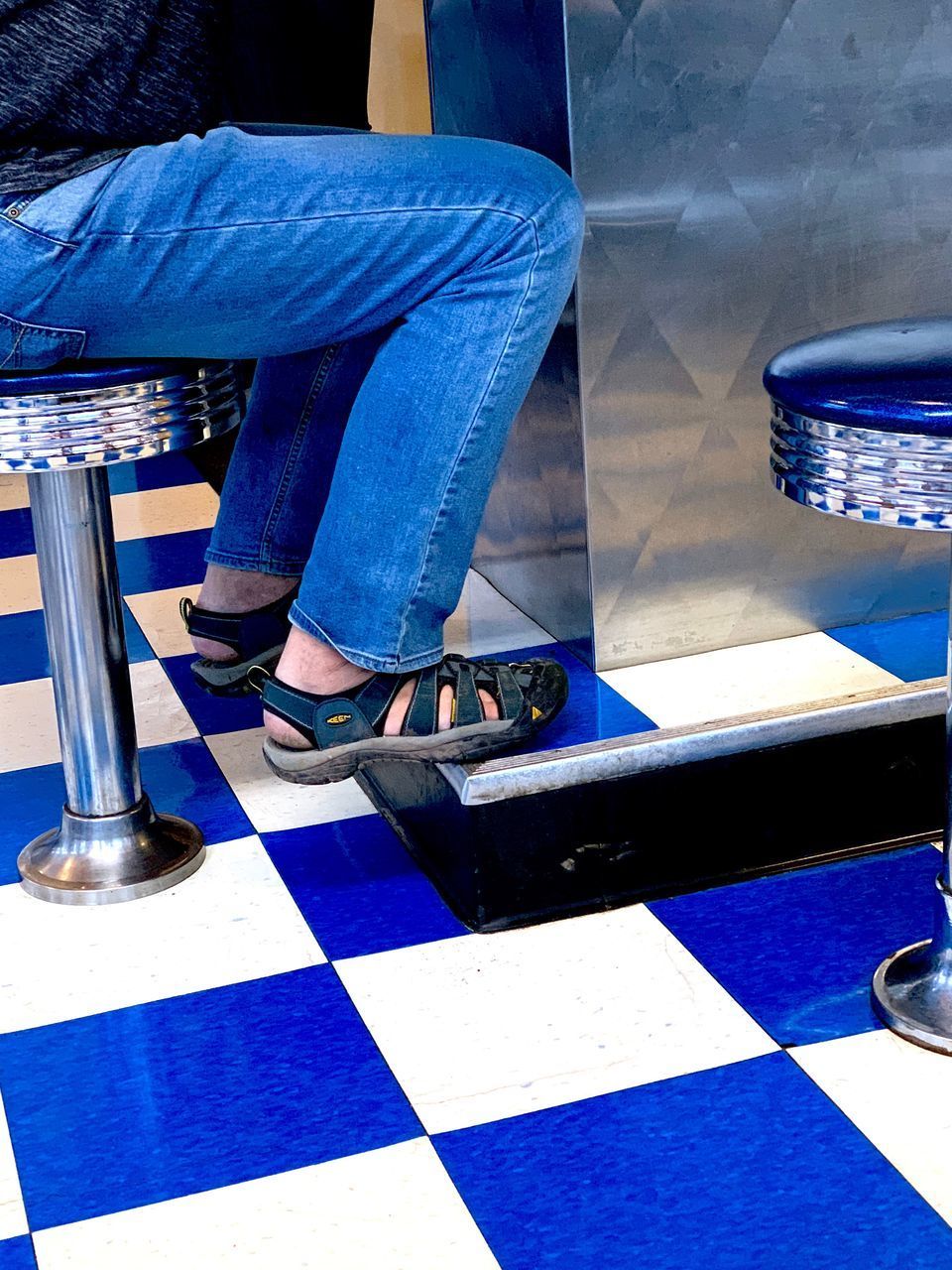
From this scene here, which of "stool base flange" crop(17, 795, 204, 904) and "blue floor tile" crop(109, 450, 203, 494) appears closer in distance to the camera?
"stool base flange" crop(17, 795, 204, 904)

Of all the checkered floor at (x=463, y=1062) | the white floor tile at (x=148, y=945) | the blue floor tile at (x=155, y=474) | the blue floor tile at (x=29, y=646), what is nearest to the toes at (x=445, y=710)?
the checkered floor at (x=463, y=1062)

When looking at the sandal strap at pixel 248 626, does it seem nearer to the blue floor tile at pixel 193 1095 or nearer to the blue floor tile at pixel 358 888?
the blue floor tile at pixel 358 888

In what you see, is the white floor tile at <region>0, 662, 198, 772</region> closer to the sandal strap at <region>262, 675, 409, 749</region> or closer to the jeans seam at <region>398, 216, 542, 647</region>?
the sandal strap at <region>262, 675, 409, 749</region>

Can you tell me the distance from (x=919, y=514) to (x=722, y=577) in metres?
0.70

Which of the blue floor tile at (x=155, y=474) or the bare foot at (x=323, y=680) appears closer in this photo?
the bare foot at (x=323, y=680)

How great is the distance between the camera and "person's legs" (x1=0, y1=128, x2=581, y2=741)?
1362 millimetres

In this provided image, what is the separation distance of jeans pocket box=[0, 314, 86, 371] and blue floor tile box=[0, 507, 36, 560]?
143cm

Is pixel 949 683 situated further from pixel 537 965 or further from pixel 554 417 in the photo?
pixel 554 417

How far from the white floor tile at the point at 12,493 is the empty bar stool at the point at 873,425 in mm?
2253

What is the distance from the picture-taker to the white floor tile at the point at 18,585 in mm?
2560

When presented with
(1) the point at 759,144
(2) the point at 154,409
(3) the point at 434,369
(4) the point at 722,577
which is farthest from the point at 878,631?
(2) the point at 154,409

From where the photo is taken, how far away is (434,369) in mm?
1465

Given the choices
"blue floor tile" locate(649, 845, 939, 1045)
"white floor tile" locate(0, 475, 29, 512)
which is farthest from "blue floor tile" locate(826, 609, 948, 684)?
"white floor tile" locate(0, 475, 29, 512)

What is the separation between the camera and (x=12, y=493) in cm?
329
